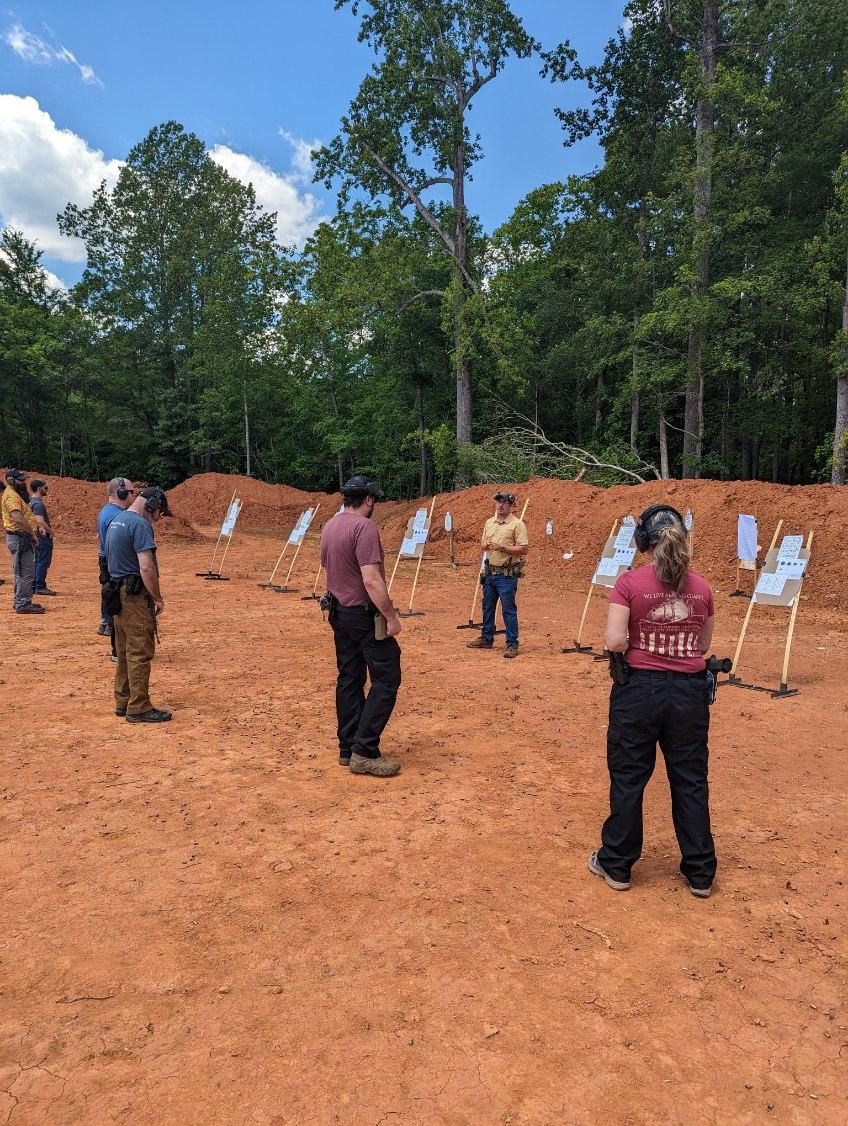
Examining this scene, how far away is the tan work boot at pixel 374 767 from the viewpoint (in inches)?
180

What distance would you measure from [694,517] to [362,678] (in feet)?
39.5

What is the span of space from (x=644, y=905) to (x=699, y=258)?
65.2 feet

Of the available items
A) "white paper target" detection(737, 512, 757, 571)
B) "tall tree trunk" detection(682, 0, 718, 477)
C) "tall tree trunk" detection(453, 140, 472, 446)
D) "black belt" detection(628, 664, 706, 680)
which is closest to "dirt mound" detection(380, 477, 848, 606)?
"white paper target" detection(737, 512, 757, 571)

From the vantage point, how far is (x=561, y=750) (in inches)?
205

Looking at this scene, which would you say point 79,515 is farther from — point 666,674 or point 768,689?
point 666,674

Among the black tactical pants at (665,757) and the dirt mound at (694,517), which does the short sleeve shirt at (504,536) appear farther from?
the dirt mound at (694,517)

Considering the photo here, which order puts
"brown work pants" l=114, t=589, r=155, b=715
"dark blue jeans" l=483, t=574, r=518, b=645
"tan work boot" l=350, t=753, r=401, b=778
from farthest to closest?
"dark blue jeans" l=483, t=574, r=518, b=645
"brown work pants" l=114, t=589, r=155, b=715
"tan work boot" l=350, t=753, r=401, b=778

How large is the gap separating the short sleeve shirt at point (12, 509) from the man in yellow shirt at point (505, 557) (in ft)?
21.2

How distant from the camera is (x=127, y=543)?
526 cm

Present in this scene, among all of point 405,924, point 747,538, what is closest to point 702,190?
point 747,538

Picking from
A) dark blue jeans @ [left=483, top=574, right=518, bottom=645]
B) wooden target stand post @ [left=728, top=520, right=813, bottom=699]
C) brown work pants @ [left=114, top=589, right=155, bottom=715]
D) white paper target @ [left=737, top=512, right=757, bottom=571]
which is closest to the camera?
brown work pants @ [left=114, top=589, right=155, bottom=715]

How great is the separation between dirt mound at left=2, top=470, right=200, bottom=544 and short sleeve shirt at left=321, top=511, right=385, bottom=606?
17492 mm

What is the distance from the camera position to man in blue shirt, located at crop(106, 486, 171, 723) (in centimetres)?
525

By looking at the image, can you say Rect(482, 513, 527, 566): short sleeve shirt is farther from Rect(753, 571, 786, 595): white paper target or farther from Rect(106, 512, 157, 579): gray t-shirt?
Rect(106, 512, 157, 579): gray t-shirt
